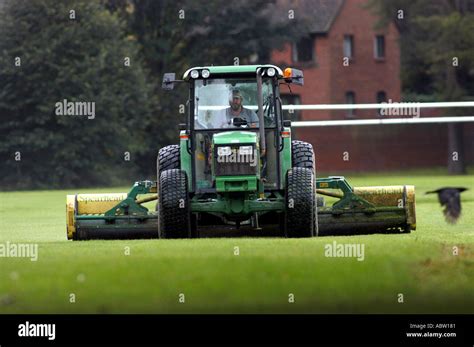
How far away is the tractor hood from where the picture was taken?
18891 mm

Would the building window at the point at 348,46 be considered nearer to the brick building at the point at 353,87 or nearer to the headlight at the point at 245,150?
the brick building at the point at 353,87

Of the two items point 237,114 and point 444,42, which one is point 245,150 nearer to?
point 237,114

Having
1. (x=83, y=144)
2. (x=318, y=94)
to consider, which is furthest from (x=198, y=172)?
(x=318, y=94)

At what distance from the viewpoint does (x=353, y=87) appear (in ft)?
232

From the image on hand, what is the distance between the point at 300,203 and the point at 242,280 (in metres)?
5.86

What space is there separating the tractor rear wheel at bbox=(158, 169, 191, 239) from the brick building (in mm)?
43113

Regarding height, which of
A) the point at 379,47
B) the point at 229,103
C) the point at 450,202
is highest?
the point at 379,47

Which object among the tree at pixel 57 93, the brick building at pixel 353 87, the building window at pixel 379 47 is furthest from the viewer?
the building window at pixel 379 47

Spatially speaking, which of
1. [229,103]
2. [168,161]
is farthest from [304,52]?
[229,103]

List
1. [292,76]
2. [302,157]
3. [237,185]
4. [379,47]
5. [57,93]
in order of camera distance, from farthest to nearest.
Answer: [379,47]
[57,93]
[302,157]
[292,76]
[237,185]

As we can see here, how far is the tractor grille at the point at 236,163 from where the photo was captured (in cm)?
1892

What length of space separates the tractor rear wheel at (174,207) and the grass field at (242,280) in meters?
2.35

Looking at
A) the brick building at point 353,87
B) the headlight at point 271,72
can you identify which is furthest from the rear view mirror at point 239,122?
the brick building at point 353,87
